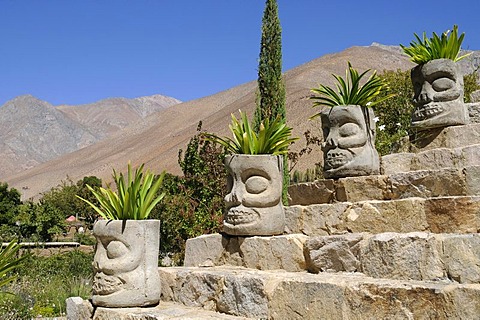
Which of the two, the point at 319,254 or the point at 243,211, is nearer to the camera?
the point at 319,254

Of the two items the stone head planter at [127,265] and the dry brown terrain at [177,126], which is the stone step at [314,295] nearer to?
the stone head planter at [127,265]

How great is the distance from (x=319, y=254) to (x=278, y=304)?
777mm

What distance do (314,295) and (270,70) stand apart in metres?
9.76

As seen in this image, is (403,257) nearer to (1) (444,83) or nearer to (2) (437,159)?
(2) (437,159)

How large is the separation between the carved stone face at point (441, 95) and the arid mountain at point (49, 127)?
112539 millimetres

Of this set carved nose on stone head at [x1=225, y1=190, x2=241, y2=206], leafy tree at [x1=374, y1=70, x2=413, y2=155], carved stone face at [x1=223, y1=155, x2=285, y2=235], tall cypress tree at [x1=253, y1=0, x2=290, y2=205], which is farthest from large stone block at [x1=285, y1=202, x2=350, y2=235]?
tall cypress tree at [x1=253, y1=0, x2=290, y2=205]

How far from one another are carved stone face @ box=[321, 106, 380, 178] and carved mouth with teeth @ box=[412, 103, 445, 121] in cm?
167

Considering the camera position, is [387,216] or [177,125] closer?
[387,216]

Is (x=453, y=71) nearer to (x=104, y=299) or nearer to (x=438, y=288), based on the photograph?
(x=438, y=288)

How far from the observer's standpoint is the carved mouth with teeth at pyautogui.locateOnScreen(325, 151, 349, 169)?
7.38 meters

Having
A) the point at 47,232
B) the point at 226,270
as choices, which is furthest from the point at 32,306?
the point at 47,232

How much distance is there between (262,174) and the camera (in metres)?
6.27

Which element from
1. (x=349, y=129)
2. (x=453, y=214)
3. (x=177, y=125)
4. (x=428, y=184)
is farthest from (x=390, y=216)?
(x=177, y=125)

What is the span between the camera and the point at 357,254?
5.18m
